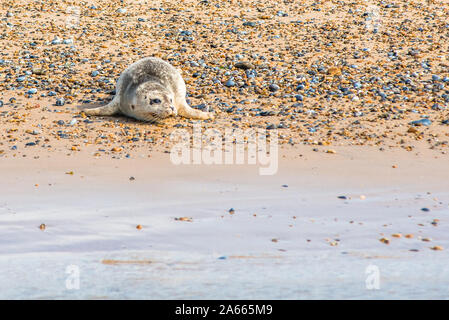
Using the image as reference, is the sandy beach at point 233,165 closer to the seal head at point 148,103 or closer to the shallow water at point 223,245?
the shallow water at point 223,245

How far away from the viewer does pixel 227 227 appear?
5.98 m

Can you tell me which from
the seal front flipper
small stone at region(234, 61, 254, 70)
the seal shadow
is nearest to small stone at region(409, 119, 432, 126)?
the seal front flipper

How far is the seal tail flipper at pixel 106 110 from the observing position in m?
9.42

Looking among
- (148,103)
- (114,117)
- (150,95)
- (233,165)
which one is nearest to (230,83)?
(150,95)

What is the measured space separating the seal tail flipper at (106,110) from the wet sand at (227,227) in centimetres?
148

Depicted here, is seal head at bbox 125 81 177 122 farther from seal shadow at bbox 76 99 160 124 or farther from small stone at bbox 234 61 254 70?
small stone at bbox 234 61 254 70

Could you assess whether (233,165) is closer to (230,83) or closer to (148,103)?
(148,103)

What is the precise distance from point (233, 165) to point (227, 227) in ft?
6.65

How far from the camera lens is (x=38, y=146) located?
849cm

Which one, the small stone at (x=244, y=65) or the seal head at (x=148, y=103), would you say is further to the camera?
the small stone at (x=244, y=65)

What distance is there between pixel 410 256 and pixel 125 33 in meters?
8.40

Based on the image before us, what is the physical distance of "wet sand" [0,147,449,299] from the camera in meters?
4.81

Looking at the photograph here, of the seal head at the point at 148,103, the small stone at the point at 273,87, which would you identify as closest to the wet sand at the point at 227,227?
the seal head at the point at 148,103

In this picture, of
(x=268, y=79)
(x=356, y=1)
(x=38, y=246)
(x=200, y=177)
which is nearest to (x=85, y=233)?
(x=38, y=246)
